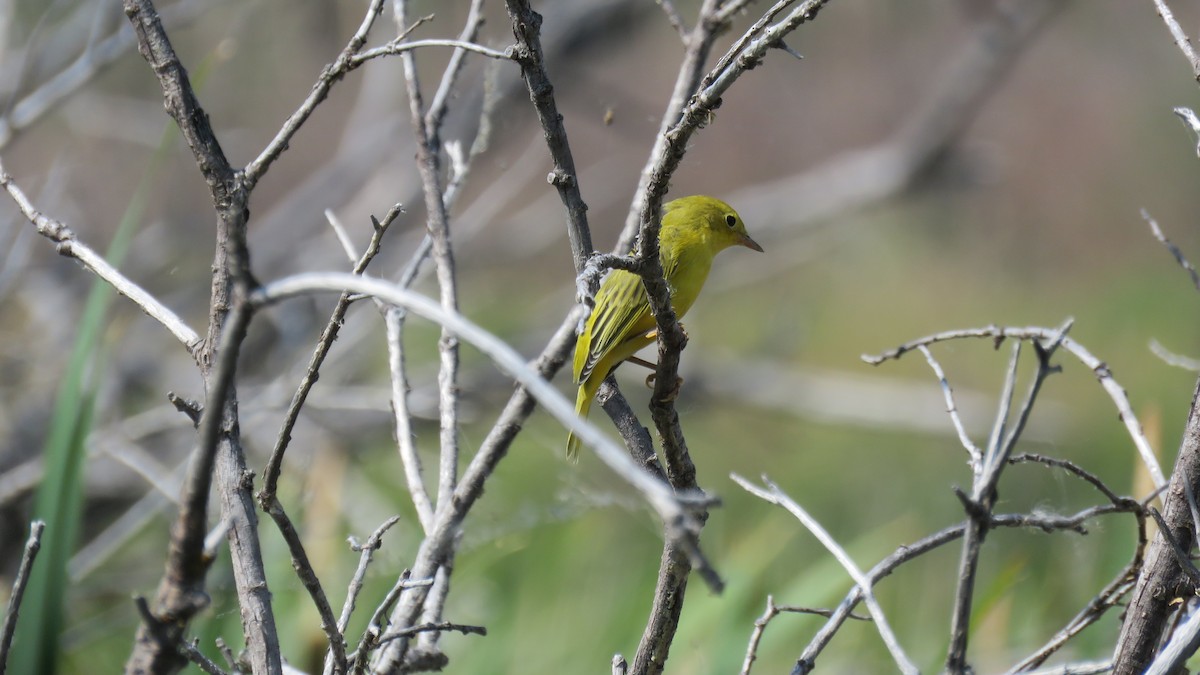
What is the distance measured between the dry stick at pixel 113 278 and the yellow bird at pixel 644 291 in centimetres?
103

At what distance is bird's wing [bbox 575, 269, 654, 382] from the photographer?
2605 millimetres

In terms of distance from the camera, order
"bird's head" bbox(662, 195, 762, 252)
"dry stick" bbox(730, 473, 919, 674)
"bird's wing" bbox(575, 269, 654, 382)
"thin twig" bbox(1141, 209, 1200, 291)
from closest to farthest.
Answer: "dry stick" bbox(730, 473, 919, 674)
"thin twig" bbox(1141, 209, 1200, 291)
"bird's wing" bbox(575, 269, 654, 382)
"bird's head" bbox(662, 195, 762, 252)

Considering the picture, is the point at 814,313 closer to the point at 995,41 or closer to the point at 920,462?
the point at 920,462

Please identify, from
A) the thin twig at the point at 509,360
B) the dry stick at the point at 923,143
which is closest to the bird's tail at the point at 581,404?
the thin twig at the point at 509,360

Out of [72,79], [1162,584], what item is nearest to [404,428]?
[1162,584]

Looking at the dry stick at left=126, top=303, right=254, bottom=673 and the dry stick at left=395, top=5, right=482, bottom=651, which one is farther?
the dry stick at left=395, top=5, right=482, bottom=651

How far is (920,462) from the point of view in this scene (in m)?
8.29

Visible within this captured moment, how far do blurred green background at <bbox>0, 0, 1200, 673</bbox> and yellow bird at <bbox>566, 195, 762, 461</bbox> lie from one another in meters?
0.24

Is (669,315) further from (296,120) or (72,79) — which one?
(72,79)

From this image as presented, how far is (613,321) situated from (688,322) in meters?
4.41

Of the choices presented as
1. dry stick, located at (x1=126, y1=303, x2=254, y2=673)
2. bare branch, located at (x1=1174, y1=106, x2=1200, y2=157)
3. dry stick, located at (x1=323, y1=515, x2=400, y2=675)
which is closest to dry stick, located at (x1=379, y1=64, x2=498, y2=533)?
dry stick, located at (x1=323, y1=515, x2=400, y2=675)

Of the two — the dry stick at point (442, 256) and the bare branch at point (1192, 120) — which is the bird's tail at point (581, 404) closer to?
the dry stick at point (442, 256)

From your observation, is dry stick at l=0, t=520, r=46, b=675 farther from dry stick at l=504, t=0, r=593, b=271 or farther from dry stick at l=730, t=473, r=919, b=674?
dry stick at l=730, t=473, r=919, b=674

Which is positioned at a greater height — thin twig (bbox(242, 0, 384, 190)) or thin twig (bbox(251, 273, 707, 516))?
thin twig (bbox(242, 0, 384, 190))
